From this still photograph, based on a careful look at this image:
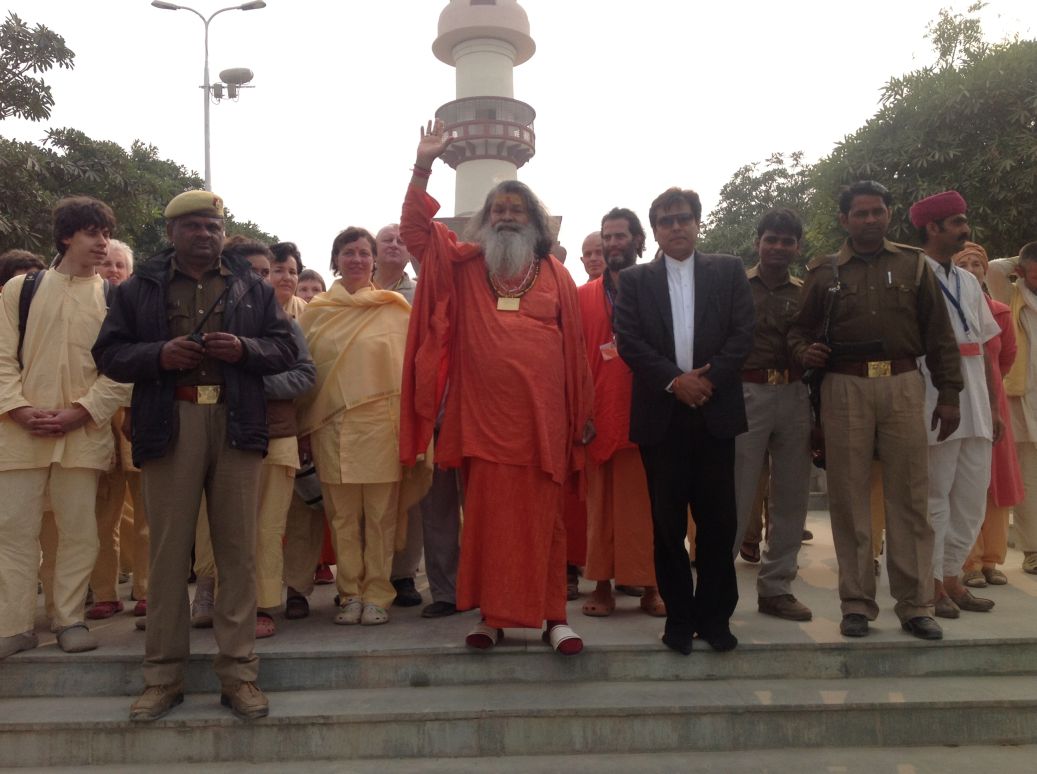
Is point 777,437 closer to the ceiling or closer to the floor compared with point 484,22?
closer to the floor

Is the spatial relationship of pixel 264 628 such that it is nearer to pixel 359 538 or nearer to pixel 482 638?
pixel 359 538

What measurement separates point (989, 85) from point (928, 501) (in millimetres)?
13901

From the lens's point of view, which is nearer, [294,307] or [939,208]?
[939,208]

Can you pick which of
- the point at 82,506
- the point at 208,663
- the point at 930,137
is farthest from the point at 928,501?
the point at 930,137

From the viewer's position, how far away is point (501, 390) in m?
3.68

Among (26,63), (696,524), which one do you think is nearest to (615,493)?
(696,524)

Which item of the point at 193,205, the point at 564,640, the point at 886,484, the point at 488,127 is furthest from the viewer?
the point at 488,127

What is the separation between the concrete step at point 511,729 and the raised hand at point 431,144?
2390 millimetres

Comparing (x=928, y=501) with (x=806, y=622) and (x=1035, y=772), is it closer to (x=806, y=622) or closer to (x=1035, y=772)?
(x=806, y=622)

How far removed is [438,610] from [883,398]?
2.39 metres

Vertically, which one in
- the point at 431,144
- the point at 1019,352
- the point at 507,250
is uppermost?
the point at 431,144

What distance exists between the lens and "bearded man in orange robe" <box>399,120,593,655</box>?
3586 mm

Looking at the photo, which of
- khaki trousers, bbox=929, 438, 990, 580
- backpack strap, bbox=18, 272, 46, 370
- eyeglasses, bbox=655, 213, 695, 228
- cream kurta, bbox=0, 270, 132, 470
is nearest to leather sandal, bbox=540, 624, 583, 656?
eyeglasses, bbox=655, 213, 695, 228

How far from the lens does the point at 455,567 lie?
14.2 feet
